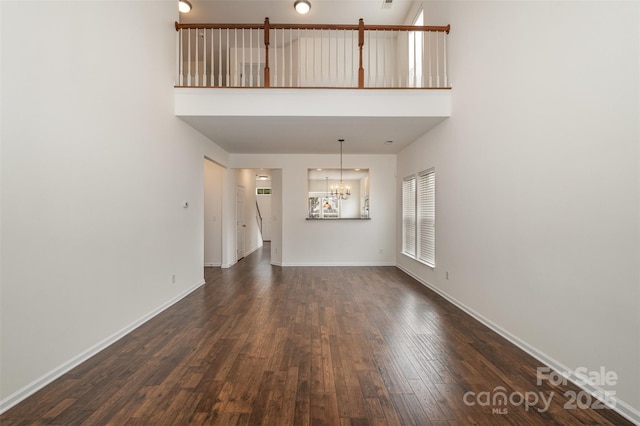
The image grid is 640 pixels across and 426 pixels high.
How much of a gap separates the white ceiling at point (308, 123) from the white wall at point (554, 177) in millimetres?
1259

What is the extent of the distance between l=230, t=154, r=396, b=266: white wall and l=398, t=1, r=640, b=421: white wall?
3068 mm

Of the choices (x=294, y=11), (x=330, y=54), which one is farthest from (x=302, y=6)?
(x=330, y=54)

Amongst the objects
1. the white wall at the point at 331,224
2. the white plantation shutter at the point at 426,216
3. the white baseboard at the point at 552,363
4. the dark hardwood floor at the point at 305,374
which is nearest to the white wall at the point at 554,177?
the white baseboard at the point at 552,363

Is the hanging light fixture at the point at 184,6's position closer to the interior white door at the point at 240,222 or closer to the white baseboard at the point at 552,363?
the interior white door at the point at 240,222

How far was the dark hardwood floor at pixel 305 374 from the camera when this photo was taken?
1.77m

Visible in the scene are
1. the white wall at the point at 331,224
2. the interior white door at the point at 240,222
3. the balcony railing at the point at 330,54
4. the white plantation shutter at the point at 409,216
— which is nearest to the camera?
the balcony railing at the point at 330,54

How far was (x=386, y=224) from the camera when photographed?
6785 millimetres

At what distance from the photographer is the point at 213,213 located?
6.64 m

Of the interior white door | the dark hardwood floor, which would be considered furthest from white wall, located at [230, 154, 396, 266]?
the dark hardwood floor

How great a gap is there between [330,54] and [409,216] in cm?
369

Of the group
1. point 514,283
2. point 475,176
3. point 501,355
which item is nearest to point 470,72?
point 475,176

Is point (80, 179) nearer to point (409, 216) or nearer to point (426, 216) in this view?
point (426, 216)

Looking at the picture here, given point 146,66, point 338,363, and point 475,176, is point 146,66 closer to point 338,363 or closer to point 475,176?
point 338,363

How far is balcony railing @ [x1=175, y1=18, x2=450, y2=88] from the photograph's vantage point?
4.02 m
